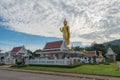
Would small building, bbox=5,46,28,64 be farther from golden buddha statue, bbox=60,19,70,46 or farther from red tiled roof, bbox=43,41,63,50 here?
golden buddha statue, bbox=60,19,70,46

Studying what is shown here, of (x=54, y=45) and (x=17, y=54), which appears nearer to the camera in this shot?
(x=54, y=45)

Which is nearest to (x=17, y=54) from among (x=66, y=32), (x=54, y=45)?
(x=54, y=45)

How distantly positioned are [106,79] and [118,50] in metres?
58.6

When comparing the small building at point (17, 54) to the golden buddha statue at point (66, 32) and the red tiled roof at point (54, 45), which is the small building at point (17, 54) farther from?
the golden buddha statue at point (66, 32)

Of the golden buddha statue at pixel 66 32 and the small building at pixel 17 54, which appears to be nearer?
the golden buddha statue at pixel 66 32

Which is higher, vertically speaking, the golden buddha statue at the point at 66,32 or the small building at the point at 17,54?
the golden buddha statue at the point at 66,32

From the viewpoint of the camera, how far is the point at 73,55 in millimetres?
39844

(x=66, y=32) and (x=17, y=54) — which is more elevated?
(x=66, y=32)

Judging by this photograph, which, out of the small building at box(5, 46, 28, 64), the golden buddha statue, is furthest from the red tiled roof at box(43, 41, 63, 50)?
the small building at box(5, 46, 28, 64)

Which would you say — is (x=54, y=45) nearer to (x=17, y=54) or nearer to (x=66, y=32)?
(x=66, y=32)

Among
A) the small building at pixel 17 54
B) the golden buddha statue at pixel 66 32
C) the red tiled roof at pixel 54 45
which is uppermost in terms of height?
the golden buddha statue at pixel 66 32

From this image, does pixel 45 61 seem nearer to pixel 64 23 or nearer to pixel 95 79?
pixel 64 23

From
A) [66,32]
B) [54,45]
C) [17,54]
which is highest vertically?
[66,32]

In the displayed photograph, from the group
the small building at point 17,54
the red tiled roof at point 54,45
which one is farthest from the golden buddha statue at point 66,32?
the small building at point 17,54
